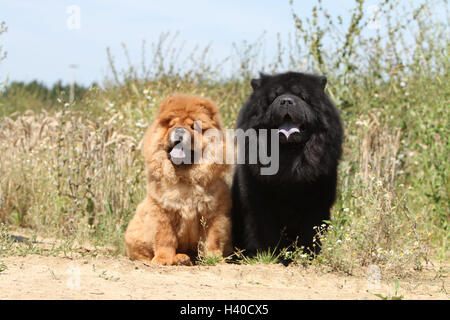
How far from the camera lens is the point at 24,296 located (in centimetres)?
343

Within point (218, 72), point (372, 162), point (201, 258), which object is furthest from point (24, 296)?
point (218, 72)

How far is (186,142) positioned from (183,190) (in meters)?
0.41

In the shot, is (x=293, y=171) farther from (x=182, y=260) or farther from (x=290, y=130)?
(x=182, y=260)

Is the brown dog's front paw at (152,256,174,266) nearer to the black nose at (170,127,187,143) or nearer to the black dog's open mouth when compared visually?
the black nose at (170,127,187,143)

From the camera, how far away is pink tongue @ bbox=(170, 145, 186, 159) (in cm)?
463

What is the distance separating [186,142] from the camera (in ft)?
15.1

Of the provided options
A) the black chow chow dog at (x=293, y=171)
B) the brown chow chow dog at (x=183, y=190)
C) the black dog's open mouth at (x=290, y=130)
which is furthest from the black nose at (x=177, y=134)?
the black dog's open mouth at (x=290, y=130)

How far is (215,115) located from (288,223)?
116 cm

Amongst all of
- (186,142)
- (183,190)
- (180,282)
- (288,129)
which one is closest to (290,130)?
(288,129)

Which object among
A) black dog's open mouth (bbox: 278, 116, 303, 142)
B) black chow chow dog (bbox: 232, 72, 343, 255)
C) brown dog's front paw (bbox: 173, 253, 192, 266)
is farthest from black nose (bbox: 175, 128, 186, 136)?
brown dog's front paw (bbox: 173, 253, 192, 266)

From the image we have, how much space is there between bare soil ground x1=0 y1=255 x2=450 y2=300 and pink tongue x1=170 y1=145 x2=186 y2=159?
936mm

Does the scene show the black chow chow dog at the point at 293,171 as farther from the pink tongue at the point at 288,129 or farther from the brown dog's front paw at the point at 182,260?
the brown dog's front paw at the point at 182,260
